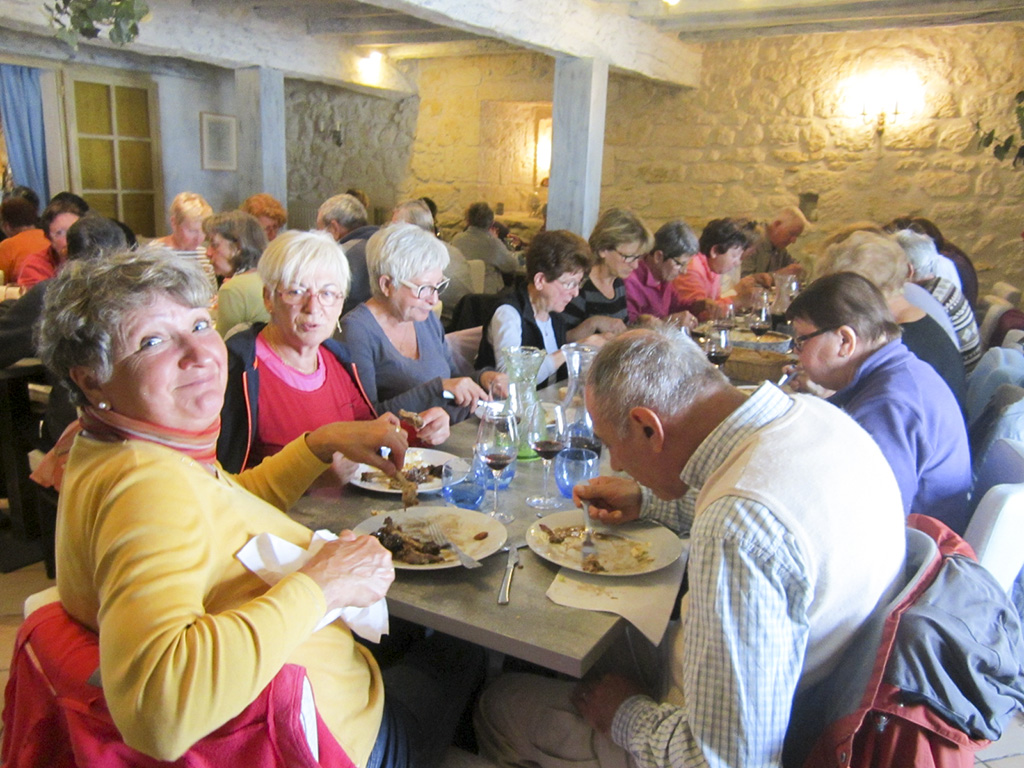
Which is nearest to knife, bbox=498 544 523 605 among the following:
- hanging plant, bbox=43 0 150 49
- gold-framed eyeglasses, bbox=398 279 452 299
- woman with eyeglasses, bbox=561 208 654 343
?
gold-framed eyeglasses, bbox=398 279 452 299

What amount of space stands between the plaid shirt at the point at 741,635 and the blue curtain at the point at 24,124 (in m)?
7.50

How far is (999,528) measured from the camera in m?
1.64

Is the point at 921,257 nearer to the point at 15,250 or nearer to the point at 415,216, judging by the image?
the point at 415,216

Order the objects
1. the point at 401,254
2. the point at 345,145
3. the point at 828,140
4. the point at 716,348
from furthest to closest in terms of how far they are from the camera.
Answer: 1. the point at 345,145
2. the point at 828,140
3. the point at 716,348
4. the point at 401,254

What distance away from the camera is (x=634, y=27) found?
20.5 ft

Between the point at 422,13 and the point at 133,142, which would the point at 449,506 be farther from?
the point at 133,142

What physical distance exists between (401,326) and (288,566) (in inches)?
68.9

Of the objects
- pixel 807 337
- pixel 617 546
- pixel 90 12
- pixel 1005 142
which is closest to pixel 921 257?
pixel 807 337

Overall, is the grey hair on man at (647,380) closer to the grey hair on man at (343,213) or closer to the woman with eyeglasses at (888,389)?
the woman with eyeglasses at (888,389)

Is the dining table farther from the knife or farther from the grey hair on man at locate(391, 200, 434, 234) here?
the grey hair on man at locate(391, 200, 434, 234)

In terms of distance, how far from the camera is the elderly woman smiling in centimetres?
95

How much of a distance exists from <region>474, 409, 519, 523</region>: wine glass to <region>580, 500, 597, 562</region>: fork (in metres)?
0.19

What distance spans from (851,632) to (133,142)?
315 inches

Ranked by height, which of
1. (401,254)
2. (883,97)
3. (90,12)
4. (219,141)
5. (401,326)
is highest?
(883,97)
